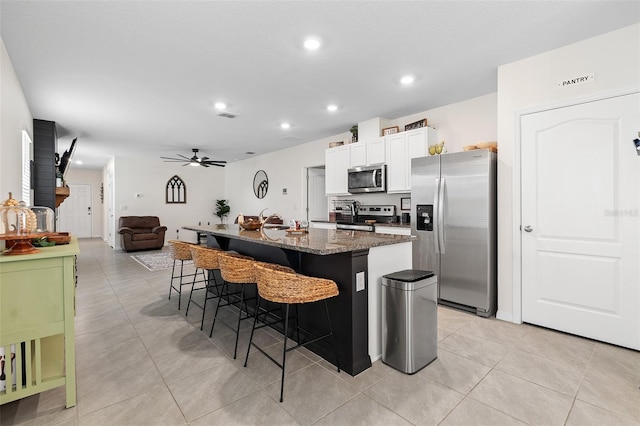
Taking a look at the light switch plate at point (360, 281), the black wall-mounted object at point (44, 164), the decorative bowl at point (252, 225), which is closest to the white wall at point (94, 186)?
the black wall-mounted object at point (44, 164)

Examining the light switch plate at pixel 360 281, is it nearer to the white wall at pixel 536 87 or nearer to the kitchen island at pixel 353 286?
the kitchen island at pixel 353 286

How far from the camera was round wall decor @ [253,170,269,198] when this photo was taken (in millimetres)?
8422

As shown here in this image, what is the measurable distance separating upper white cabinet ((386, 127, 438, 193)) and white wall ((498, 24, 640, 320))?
3.70 feet

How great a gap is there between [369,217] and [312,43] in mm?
3270

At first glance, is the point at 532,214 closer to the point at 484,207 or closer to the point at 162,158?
the point at 484,207

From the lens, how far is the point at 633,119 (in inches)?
99.3

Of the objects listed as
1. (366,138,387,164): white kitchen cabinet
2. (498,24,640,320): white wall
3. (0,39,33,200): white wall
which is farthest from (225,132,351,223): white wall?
(0,39,33,200): white wall

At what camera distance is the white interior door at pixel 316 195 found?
702 centimetres

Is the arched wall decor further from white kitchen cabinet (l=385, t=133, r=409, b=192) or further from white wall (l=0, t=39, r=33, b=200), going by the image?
white kitchen cabinet (l=385, t=133, r=409, b=192)

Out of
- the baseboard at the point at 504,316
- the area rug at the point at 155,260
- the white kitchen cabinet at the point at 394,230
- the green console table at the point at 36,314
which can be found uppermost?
the white kitchen cabinet at the point at 394,230

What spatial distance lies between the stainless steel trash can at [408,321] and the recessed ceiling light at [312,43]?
82.3 inches

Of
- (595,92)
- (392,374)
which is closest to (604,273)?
(595,92)

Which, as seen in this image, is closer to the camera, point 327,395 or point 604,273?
point 327,395

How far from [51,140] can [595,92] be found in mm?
7334
